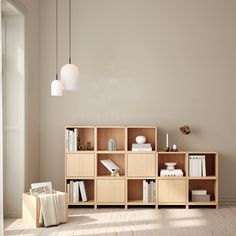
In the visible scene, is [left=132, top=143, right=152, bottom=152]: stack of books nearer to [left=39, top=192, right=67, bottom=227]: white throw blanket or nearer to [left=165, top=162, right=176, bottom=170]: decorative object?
[left=165, top=162, right=176, bottom=170]: decorative object

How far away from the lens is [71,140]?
21.5 feet

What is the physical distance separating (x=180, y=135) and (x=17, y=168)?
7.21 ft

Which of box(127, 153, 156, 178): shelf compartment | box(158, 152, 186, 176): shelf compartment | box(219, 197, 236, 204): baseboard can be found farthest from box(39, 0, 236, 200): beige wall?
box(127, 153, 156, 178): shelf compartment

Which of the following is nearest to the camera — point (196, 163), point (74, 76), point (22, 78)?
point (74, 76)

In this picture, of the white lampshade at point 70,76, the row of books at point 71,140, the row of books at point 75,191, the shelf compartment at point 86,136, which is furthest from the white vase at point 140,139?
the white lampshade at point 70,76

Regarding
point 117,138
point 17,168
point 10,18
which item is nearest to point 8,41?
point 10,18

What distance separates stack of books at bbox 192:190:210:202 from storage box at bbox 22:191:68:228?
1.83 meters

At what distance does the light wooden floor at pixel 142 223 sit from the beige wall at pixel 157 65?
2.88 ft

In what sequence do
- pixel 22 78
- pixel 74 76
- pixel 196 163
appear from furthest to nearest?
pixel 196 163 < pixel 22 78 < pixel 74 76

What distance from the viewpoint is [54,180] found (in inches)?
271

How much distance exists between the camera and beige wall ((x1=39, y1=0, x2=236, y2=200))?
22.1ft

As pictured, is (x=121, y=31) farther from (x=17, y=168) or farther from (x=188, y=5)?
(x=17, y=168)

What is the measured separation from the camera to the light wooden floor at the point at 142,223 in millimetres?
5273

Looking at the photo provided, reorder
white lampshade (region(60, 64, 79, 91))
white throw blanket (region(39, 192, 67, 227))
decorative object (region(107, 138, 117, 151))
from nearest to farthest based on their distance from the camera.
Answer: white lampshade (region(60, 64, 79, 91)) < white throw blanket (region(39, 192, 67, 227)) < decorative object (region(107, 138, 117, 151))
